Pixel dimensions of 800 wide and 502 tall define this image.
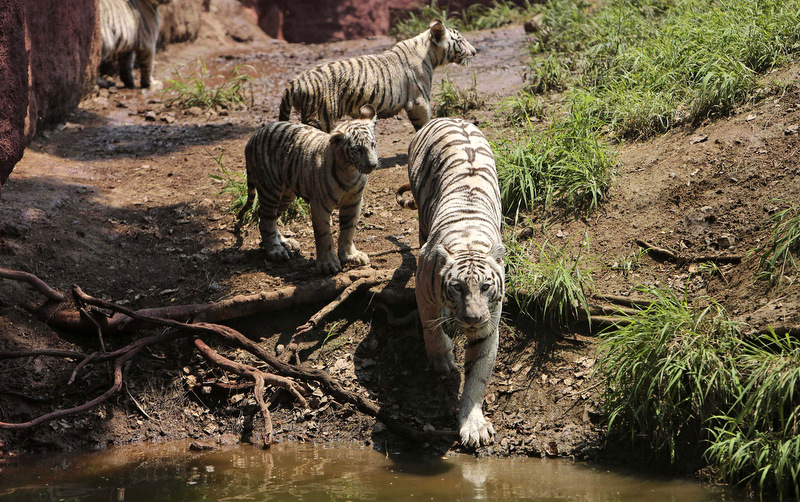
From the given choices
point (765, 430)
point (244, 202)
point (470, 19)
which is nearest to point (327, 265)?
point (244, 202)

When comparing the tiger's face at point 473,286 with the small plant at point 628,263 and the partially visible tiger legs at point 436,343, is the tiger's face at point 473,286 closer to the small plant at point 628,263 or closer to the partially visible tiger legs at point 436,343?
the partially visible tiger legs at point 436,343

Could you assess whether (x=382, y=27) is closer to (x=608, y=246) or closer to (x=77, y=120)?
(x=77, y=120)

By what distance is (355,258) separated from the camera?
563 centimetres

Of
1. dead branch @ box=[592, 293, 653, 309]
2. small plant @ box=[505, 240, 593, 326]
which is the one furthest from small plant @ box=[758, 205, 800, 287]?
small plant @ box=[505, 240, 593, 326]

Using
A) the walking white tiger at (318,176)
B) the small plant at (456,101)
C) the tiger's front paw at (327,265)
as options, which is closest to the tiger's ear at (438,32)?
the small plant at (456,101)

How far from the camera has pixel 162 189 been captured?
702 centimetres

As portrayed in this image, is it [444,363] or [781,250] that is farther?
[444,363]

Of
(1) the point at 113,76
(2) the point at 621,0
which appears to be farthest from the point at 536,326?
(1) the point at 113,76

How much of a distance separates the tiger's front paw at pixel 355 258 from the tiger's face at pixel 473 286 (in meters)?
1.54

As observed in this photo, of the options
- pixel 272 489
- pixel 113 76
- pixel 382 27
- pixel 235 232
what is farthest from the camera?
pixel 382 27

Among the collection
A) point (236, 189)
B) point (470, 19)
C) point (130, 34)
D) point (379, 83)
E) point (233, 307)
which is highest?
point (470, 19)

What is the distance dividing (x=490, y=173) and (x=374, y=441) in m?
1.79

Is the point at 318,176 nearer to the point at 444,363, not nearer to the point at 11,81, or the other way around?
the point at 444,363

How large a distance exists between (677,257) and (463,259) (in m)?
1.92
